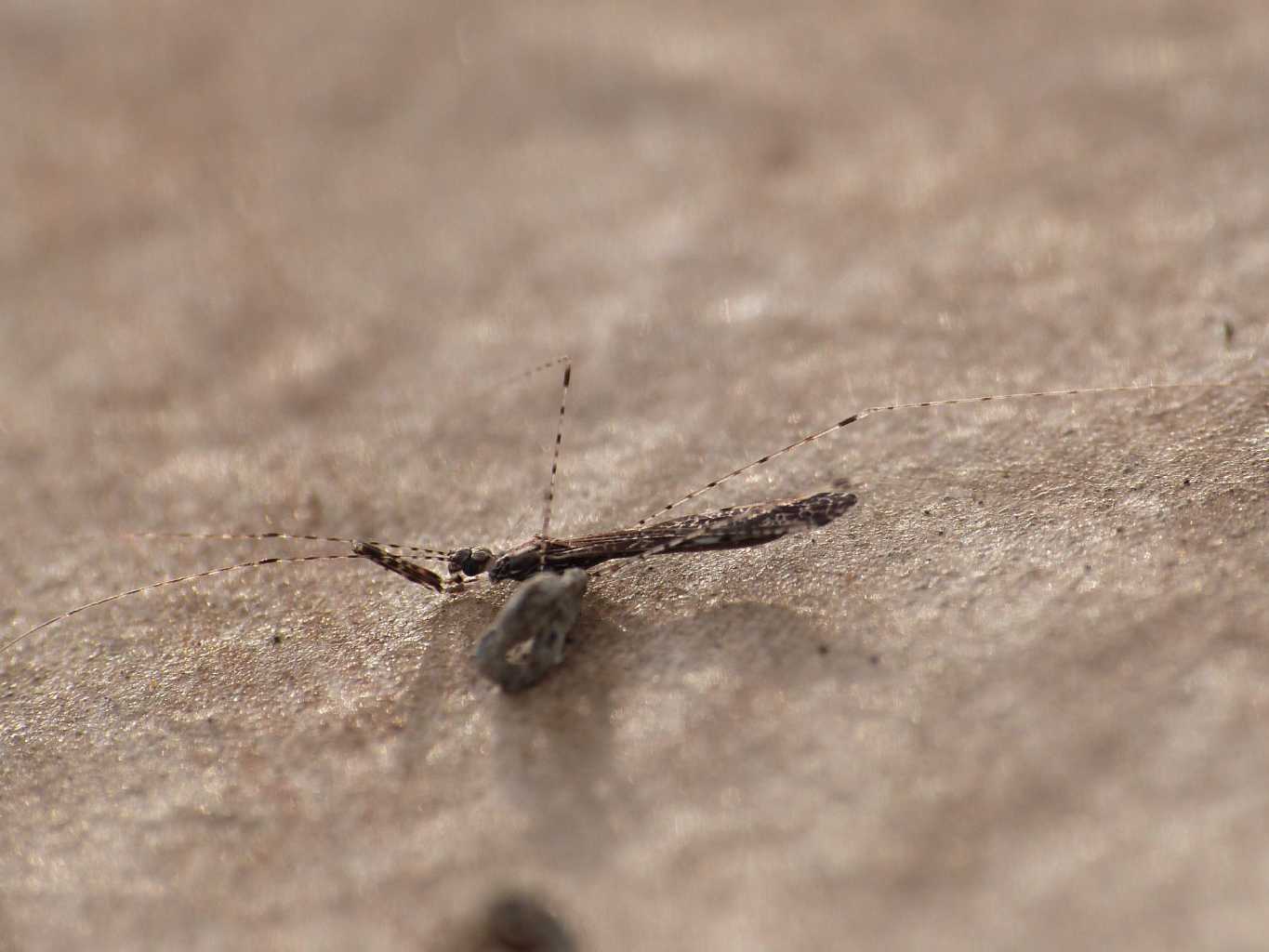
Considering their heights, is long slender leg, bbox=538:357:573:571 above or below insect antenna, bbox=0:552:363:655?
above

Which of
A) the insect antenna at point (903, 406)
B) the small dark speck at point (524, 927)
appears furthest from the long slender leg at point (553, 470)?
the small dark speck at point (524, 927)

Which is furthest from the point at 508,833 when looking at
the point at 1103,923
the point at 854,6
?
the point at 854,6

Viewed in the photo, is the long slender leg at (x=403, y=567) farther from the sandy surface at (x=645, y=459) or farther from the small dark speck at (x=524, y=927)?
the small dark speck at (x=524, y=927)

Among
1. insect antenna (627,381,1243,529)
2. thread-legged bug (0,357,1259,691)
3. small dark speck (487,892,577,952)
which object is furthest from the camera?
insect antenna (627,381,1243,529)

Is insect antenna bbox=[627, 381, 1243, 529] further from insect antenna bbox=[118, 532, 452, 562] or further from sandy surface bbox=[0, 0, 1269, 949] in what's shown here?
insect antenna bbox=[118, 532, 452, 562]

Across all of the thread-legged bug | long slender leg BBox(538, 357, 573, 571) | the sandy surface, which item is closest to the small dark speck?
the sandy surface

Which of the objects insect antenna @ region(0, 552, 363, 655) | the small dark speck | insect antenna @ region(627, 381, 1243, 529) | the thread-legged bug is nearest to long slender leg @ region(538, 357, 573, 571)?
the thread-legged bug

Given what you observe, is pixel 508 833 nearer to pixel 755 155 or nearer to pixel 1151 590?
pixel 1151 590

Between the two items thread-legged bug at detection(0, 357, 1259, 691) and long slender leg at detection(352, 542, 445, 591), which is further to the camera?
long slender leg at detection(352, 542, 445, 591)

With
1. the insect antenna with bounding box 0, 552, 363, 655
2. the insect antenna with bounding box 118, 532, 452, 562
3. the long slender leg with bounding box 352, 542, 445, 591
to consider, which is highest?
the long slender leg with bounding box 352, 542, 445, 591

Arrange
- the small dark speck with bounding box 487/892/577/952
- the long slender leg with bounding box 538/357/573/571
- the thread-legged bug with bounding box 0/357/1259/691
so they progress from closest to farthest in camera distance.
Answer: the small dark speck with bounding box 487/892/577/952 → the thread-legged bug with bounding box 0/357/1259/691 → the long slender leg with bounding box 538/357/573/571
